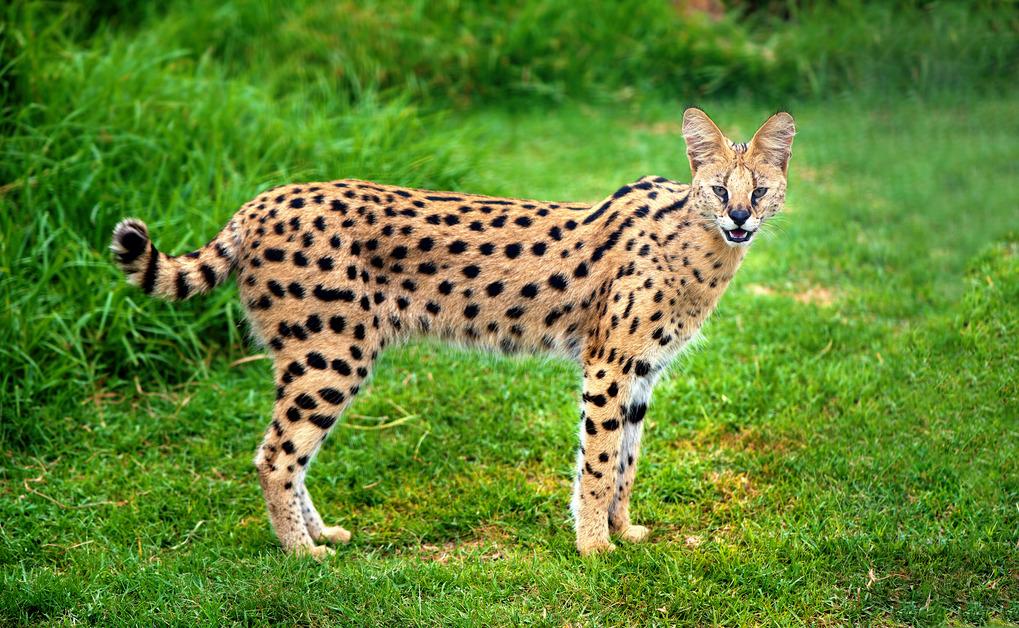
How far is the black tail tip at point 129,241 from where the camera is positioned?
4.80m

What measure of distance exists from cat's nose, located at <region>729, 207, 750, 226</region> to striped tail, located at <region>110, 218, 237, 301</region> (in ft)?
7.49

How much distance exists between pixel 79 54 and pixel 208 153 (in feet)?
5.03

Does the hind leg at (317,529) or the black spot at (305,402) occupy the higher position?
the black spot at (305,402)

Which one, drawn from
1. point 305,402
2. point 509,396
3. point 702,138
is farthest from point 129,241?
point 702,138

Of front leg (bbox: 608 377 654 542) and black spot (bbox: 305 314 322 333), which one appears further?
front leg (bbox: 608 377 654 542)

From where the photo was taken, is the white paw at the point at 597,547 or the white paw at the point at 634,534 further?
the white paw at the point at 634,534

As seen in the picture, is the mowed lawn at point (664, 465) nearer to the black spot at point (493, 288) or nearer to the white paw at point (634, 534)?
the white paw at point (634, 534)

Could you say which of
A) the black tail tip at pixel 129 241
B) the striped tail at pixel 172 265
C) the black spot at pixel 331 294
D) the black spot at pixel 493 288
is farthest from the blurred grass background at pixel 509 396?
the black tail tip at pixel 129 241

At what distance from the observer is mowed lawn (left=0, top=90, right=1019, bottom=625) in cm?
465

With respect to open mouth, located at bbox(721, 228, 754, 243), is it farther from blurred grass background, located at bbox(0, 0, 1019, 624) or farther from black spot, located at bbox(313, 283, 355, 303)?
black spot, located at bbox(313, 283, 355, 303)

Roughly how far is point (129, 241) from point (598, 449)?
2.30m

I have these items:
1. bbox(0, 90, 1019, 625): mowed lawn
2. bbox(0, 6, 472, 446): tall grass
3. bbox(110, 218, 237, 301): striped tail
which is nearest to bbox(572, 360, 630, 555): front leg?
bbox(0, 90, 1019, 625): mowed lawn

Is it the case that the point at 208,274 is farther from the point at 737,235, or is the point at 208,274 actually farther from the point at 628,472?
the point at 737,235

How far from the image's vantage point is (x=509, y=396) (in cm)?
642
